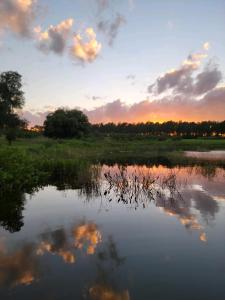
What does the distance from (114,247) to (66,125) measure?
253 ft

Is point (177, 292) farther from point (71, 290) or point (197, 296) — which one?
point (71, 290)

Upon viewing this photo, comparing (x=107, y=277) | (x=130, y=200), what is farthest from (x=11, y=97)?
(x=107, y=277)

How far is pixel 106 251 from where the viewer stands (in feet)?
31.7

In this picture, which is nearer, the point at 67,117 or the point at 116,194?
the point at 116,194

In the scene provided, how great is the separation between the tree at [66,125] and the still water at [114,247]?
6772 centimetres

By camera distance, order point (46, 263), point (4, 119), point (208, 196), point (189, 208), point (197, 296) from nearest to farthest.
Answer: point (197, 296) < point (46, 263) < point (189, 208) < point (208, 196) < point (4, 119)

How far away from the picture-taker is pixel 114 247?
10.1 metres

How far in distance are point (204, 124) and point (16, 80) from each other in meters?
123

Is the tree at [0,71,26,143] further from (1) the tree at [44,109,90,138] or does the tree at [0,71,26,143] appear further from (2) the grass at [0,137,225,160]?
(2) the grass at [0,137,225,160]

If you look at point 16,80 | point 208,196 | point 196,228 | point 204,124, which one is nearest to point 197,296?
point 196,228

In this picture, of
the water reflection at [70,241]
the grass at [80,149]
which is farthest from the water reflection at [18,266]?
the grass at [80,149]

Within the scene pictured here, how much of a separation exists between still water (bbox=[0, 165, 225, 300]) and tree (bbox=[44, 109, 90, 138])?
67722 mm

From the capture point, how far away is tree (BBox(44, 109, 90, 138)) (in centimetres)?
8512

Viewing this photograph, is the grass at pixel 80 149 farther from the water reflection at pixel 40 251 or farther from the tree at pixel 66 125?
the water reflection at pixel 40 251
